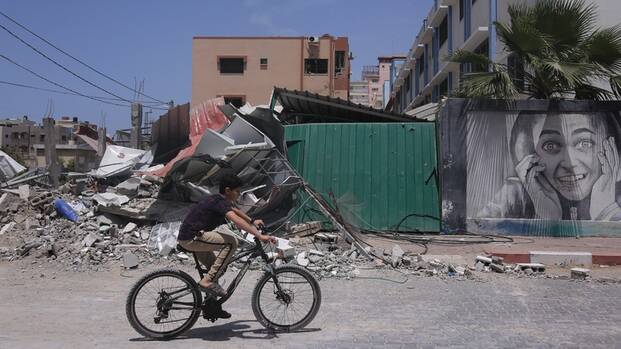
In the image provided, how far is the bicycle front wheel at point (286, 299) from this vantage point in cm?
590

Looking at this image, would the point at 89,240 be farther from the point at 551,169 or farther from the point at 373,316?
the point at 551,169

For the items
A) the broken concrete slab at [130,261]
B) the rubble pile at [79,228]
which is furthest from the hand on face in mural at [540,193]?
the broken concrete slab at [130,261]

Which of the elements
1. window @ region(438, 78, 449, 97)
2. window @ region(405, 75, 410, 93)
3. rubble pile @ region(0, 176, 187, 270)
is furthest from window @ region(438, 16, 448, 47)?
rubble pile @ region(0, 176, 187, 270)

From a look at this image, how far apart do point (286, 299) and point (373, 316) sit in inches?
51.3

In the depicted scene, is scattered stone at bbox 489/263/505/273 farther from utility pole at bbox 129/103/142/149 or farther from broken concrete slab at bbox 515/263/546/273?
utility pole at bbox 129/103/142/149

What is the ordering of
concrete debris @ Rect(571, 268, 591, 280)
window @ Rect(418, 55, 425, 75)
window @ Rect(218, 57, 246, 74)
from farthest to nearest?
window @ Rect(218, 57, 246, 74), window @ Rect(418, 55, 425, 75), concrete debris @ Rect(571, 268, 591, 280)

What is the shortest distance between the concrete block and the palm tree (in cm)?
329

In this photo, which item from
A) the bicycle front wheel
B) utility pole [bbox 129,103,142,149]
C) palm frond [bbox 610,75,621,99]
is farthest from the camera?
utility pole [bbox 129,103,142,149]

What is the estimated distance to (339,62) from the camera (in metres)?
53.0

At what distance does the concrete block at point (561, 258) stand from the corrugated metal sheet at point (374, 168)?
2.57 meters

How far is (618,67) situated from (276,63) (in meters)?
Result: 41.1

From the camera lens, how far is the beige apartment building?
5069cm

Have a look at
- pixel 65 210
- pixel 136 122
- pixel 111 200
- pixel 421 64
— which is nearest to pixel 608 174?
pixel 111 200

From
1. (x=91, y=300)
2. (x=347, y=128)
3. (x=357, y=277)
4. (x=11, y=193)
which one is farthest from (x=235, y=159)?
(x=11, y=193)
